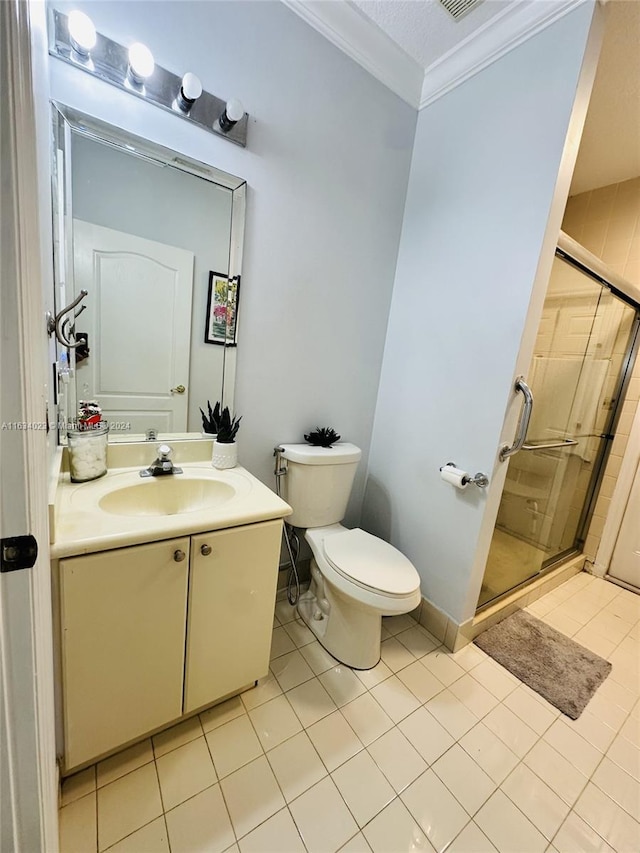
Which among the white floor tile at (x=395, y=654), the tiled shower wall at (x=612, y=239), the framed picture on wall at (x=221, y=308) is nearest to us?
the framed picture on wall at (x=221, y=308)

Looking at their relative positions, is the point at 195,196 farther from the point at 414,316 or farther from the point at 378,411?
the point at 378,411

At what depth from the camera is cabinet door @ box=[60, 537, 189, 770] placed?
828mm

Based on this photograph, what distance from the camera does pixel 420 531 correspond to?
66.6 inches

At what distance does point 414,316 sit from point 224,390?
101 centimetres

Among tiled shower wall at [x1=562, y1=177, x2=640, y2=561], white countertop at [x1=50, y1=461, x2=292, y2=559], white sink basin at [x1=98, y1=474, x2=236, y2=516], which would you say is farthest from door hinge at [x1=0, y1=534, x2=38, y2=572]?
tiled shower wall at [x1=562, y1=177, x2=640, y2=561]

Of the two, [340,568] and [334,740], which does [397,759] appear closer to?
[334,740]

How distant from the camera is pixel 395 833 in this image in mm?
925

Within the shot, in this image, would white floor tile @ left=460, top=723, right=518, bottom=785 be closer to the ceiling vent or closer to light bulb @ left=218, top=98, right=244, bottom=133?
light bulb @ left=218, top=98, right=244, bottom=133

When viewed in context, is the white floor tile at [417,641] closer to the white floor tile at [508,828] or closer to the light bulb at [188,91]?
the white floor tile at [508,828]

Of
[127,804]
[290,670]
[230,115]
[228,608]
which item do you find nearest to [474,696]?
[290,670]

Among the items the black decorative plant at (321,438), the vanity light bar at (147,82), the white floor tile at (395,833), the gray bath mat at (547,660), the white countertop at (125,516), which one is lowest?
the white floor tile at (395,833)

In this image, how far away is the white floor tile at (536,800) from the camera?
0.98 metres

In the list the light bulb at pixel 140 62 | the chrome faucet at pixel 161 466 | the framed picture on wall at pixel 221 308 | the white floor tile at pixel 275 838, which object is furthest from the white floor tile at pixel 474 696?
the light bulb at pixel 140 62

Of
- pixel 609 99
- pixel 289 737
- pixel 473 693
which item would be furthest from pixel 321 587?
pixel 609 99
